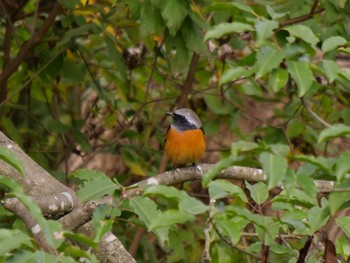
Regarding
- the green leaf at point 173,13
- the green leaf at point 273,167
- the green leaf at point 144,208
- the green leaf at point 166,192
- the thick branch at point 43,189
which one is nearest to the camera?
the green leaf at point 273,167

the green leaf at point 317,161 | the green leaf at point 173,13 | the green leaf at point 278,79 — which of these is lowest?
the green leaf at point 173,13

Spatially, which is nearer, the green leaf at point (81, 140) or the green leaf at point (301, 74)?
the green leaf at point (301, 74)

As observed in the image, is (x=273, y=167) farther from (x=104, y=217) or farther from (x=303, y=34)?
(x=104, y=217)

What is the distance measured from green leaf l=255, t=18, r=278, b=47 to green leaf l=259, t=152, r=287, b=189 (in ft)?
1.37

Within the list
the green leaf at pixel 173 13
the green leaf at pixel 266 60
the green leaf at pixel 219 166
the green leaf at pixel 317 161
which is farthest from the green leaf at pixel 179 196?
the green leaf at pixel 173 13

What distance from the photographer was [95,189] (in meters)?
3.47

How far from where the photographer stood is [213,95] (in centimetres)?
684

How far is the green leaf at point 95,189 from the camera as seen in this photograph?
11.3 ft

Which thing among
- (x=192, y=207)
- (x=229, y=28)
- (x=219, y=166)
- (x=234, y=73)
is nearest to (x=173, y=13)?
(x=229, y=28)

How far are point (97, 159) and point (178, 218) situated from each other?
5.79 m

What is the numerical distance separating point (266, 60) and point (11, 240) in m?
1.07

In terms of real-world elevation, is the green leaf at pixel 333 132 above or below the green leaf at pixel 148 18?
above

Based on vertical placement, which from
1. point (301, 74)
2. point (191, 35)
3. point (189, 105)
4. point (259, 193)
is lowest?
point (189, 105)

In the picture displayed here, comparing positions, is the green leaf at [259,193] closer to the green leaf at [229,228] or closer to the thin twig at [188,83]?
the green leaf at [229,228]
